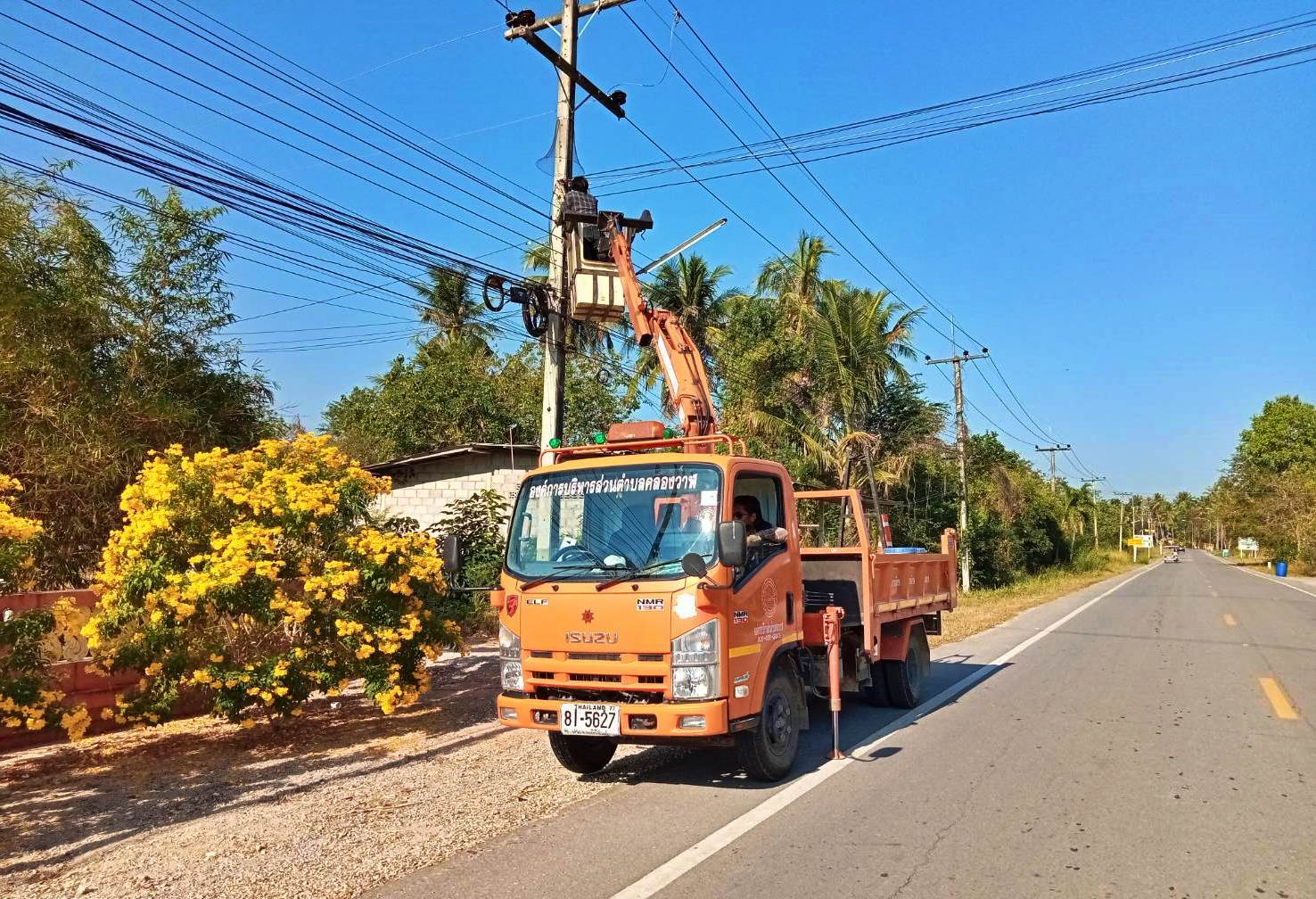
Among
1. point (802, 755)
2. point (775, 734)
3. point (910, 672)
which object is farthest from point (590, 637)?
point (910, 672)

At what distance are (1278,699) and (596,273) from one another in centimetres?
907

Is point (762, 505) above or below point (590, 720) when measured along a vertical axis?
above

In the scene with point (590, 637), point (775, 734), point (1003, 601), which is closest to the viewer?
point (590, 637)

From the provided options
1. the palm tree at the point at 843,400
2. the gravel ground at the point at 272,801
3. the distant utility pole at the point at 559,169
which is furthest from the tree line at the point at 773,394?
the gravel ground at the point at 272,801

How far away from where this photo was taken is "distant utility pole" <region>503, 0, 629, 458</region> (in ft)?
36.7

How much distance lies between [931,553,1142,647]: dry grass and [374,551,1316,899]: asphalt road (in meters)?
6.83

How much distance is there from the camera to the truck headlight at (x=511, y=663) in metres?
6.29

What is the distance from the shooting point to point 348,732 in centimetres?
825

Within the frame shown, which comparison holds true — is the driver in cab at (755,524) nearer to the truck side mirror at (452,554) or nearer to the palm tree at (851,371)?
the truck side mirror at (452,554)

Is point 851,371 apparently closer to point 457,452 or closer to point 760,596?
point 457,452

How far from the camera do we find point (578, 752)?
22.0ft

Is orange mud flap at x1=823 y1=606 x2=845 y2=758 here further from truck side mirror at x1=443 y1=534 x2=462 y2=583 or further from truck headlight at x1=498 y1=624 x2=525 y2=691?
truck side mirror at x1=443 y1=534 x2=462 y2=583

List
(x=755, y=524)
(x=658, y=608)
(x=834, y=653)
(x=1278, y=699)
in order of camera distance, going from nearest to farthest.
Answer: (x=658, y=608) < (x=755, y=524) < (x=834, y=653) < (x=1278, y=699)

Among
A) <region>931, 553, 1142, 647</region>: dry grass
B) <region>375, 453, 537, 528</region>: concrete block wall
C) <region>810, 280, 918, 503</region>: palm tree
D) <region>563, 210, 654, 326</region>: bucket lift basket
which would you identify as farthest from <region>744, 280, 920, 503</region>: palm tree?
<region>563, 210, 654, 326</region>: bucket lift basket
